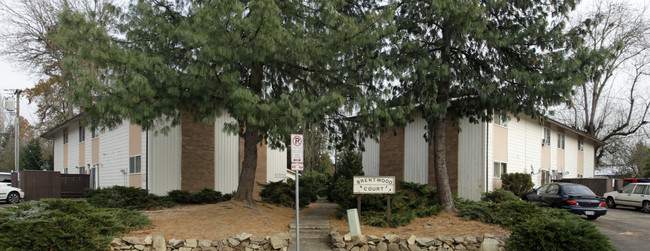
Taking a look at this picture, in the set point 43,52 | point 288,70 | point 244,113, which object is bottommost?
point 244,113

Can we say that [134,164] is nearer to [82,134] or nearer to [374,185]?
[82,134]

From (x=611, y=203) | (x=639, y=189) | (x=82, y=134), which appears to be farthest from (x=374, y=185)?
(x=82, y=134)

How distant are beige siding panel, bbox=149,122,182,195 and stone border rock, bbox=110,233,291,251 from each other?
8.45m

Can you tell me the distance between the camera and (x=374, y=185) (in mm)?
12414

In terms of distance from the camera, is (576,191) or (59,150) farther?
(59,150)

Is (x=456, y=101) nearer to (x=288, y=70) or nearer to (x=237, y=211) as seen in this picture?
(x=288, y=70)

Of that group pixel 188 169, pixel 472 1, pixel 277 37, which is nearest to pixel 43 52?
pixel 188 169

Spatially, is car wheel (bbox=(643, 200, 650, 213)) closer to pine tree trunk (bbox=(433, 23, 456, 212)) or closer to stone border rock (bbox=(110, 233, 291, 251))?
pine tree trunk (bbox=(433, 23, 456, 212))

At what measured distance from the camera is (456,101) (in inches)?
579

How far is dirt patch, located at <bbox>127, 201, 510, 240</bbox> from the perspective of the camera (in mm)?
11328

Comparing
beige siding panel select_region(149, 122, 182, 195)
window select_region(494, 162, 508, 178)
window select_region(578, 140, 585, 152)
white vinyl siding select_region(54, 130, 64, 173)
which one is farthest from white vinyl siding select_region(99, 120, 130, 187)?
window select_region(578, 140, 585, 152)

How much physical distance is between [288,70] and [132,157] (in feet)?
35.6

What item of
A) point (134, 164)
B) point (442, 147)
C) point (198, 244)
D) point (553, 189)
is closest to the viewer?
point (198, 244)

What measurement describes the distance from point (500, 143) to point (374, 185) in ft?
34.8
